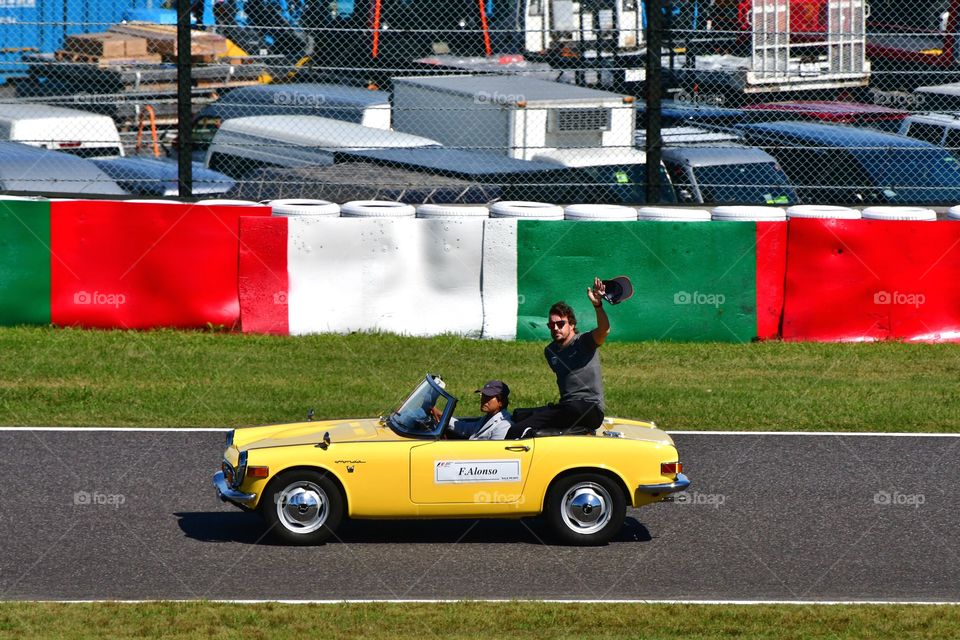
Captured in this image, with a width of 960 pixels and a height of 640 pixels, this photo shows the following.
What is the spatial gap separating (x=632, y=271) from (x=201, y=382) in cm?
405

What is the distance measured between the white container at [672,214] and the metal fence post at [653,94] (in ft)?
2.56

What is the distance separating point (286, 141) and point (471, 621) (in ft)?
36.1

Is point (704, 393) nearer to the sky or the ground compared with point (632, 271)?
nearer to the ground

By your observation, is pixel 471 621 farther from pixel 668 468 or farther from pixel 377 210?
pixel 377 210

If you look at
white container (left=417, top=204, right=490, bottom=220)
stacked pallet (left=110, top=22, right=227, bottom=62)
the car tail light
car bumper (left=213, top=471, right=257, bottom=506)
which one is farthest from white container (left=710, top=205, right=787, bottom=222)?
stacked pallet (left=110, top=22, right=227, bottom=62)

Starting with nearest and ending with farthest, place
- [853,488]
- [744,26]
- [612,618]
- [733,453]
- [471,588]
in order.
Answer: [612,618]
[471,588]
[853,488]
[733,453]
[744,26]

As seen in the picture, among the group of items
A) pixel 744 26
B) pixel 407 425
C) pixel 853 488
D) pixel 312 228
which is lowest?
pixel 853 488

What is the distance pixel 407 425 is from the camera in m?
8.01

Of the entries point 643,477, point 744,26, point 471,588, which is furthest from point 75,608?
point 744,26

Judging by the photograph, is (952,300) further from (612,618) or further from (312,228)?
(612,618)

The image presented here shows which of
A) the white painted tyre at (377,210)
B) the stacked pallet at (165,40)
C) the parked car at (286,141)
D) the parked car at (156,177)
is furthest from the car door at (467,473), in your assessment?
the stacked pallet at (165,40)

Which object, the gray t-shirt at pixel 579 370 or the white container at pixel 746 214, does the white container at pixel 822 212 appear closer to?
the white container at pixel 746 214

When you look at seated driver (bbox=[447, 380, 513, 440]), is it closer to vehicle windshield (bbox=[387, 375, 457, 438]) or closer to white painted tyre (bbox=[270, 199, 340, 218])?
vehicle windshield (bbox=[387, 375, 457, 438])

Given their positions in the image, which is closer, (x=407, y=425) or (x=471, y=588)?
(x=471, y=588)
